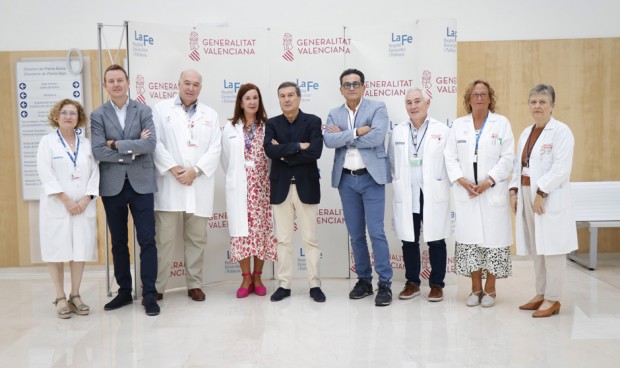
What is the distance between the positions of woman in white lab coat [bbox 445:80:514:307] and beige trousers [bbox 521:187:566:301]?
0.16 metres

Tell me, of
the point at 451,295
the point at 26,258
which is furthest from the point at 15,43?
the point at 451,295

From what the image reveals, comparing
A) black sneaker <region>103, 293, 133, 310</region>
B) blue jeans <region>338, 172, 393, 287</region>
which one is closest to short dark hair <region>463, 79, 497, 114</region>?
blue jeans <region>338, 172, 393, 287</region>

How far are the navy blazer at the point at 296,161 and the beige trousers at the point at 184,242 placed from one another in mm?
747

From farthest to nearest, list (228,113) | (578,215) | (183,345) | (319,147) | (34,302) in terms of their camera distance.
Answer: (578,215) < (228,113) < (34,302) < (319,147) < (183,345)

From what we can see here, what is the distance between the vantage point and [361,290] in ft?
16.2

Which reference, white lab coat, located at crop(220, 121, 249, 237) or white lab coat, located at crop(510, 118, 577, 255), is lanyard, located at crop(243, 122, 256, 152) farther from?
white lab coat, located at crop(510, 118, 577, 255)

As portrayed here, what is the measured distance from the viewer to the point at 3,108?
637 cm

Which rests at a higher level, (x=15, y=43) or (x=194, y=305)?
(x=15, y=43)

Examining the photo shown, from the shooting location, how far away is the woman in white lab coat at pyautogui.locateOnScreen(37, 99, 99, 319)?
442 centimetres

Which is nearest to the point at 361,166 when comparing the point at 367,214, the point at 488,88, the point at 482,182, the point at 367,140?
the point at 367,140

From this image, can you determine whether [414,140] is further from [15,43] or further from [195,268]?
[15,43]

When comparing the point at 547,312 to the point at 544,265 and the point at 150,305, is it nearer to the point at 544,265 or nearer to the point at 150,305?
the point at 544,265

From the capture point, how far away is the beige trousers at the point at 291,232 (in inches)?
192

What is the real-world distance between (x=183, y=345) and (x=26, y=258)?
355cm
